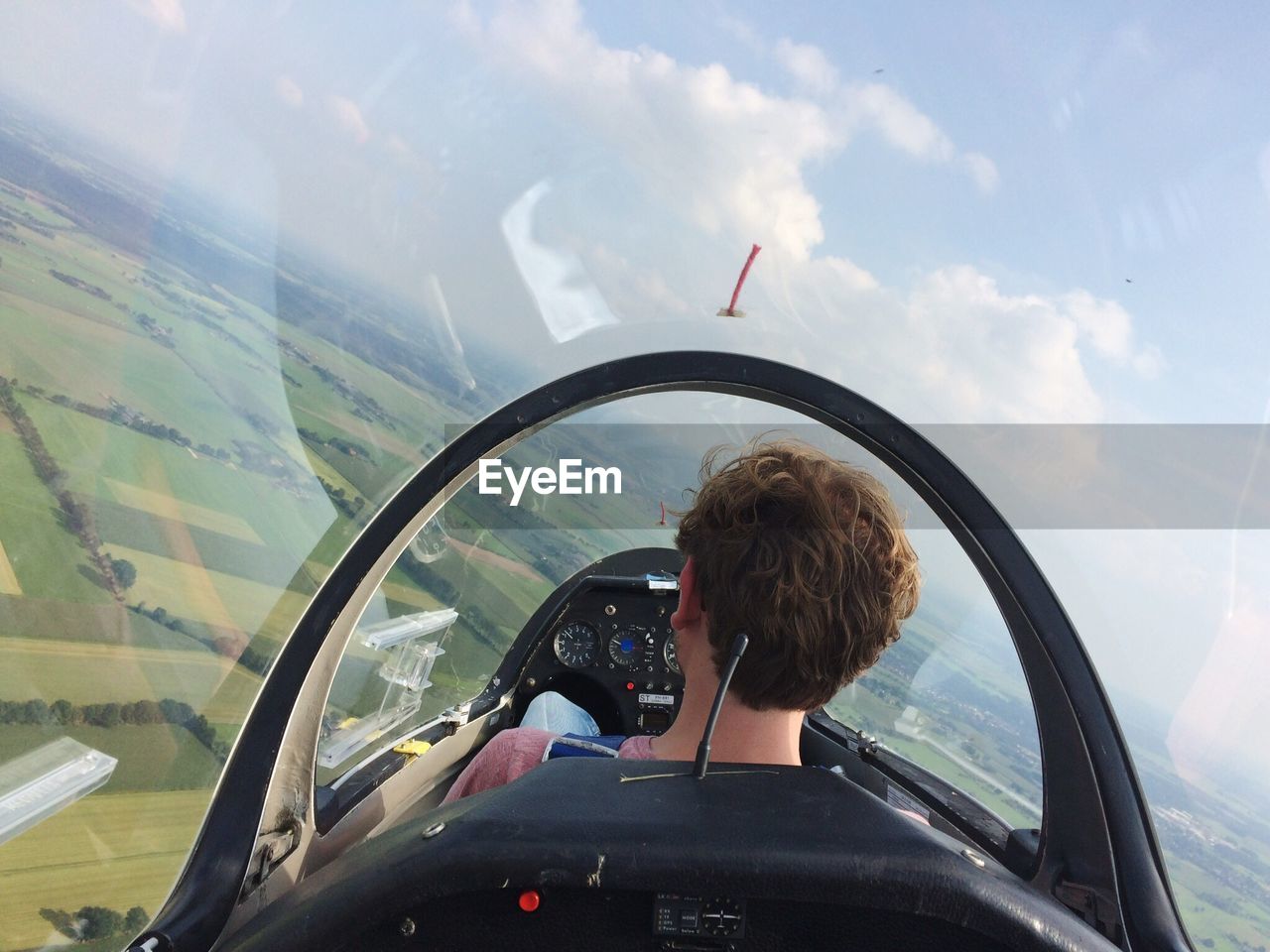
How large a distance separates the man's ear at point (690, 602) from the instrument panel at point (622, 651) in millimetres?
2078

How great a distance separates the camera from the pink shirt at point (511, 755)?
129 cm

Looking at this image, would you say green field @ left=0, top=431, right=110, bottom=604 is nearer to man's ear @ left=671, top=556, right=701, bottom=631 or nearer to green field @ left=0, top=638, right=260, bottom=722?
green field @ left=0, top=638, right=260, bottom=722

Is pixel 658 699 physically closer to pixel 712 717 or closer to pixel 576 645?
pixel 576 645

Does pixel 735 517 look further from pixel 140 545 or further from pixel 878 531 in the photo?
pixel 140 545

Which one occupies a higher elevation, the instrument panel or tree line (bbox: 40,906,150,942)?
the instrument panel

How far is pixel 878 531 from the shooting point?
118 cm

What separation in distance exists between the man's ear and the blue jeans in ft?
4.87

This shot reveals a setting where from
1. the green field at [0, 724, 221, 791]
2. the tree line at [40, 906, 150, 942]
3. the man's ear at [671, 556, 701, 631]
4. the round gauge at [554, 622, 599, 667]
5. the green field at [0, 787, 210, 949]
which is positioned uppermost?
the man's ear at [671, 556, 701, 631]

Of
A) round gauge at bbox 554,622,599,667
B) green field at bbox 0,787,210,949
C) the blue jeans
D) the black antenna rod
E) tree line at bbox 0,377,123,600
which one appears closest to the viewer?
the black antenna rod

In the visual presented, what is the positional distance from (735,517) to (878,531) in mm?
220

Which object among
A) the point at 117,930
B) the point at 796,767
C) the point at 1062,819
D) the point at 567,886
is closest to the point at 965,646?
the point at 1062,819

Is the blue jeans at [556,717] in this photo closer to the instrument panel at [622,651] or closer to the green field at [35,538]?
the instrument panel at [622,651]

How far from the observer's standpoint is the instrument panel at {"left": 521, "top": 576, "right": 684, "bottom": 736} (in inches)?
131

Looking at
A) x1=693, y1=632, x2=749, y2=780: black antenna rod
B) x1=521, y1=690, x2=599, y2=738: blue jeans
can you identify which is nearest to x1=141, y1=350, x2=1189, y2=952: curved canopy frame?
x1=693, y1=632, x2=749, y2=780: black antenna rod
